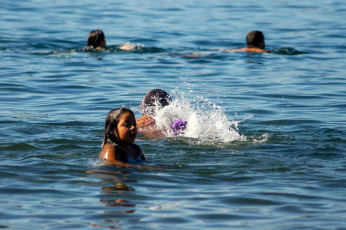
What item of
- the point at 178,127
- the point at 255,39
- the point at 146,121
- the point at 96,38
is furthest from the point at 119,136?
the point at 255,39

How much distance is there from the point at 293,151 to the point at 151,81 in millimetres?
6396

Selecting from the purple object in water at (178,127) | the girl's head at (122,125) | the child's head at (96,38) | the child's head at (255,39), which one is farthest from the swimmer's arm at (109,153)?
the child's head at (255,39)

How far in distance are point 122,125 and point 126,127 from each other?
0.05 metres

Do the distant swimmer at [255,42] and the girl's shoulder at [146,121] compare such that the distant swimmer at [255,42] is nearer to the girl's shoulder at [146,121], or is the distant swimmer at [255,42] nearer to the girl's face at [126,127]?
the girl's shoulder at [146,121]

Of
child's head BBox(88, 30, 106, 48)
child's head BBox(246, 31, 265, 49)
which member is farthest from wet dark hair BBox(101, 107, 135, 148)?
child's head BBox(246, 31, 265, 49)

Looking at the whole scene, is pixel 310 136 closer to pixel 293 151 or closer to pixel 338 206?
pixel 293 151

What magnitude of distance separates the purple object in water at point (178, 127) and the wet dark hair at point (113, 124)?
221 cm

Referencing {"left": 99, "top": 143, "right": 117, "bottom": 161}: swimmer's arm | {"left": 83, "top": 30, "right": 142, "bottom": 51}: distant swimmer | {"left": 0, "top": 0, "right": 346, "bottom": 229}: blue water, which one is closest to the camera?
{"left": 0, "top": 0, "right": 346, "bottom": 229}: blue water

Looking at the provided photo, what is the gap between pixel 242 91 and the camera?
14078mm

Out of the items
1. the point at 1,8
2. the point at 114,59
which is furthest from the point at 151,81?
the point at 1,8

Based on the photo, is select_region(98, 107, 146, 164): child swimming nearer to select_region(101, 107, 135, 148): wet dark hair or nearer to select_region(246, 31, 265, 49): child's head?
select_region(101, 107, 135, 148): wet dark hair

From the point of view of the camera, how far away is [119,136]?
25.2 ft

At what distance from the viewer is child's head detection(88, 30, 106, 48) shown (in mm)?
18734

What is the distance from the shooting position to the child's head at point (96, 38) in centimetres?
1873
